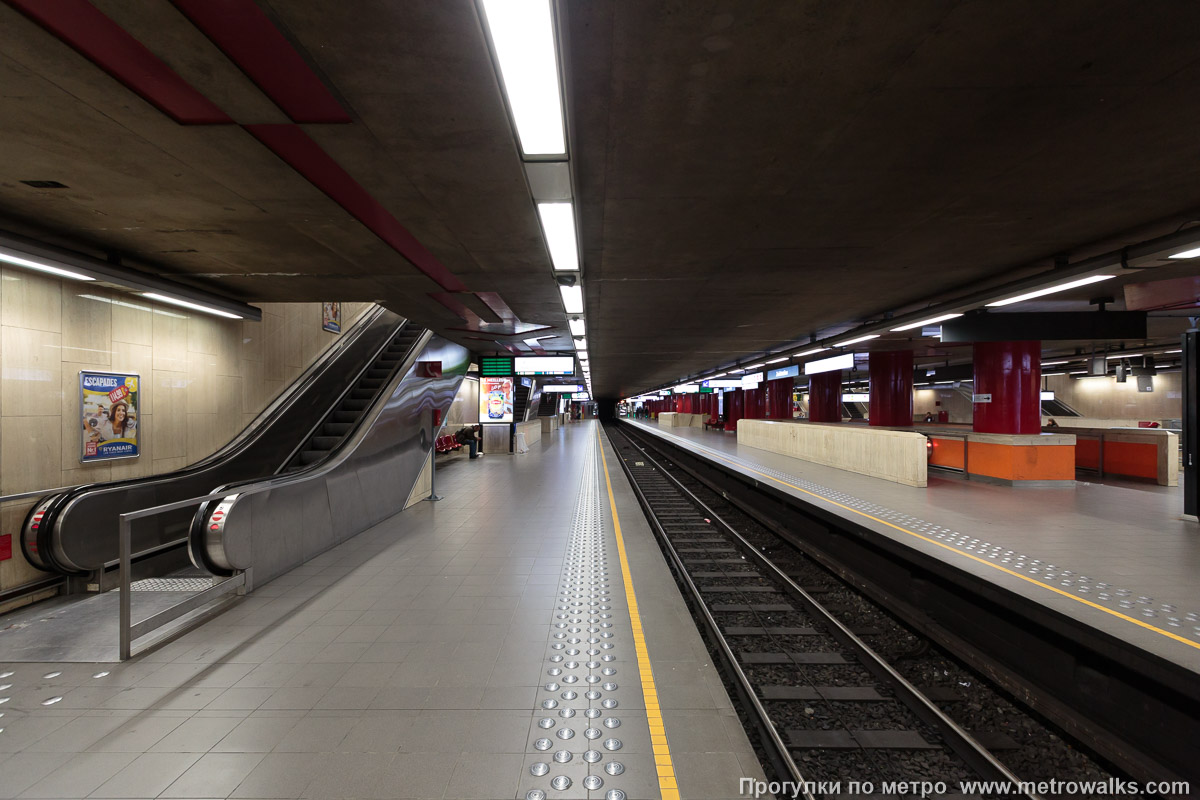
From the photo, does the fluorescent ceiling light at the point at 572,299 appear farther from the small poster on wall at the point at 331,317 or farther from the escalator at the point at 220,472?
the small poster on wall at the point at 331,317

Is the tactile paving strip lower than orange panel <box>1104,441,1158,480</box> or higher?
lower

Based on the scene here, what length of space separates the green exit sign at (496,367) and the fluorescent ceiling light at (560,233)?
24.7 feet

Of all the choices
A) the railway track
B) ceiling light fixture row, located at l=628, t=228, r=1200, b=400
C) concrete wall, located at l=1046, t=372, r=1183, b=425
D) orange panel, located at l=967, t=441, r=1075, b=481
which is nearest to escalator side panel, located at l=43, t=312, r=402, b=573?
the railway track

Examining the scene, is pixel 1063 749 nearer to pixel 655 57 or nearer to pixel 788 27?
pixel 788 27

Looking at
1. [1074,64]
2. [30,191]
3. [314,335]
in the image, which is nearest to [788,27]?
[1074,64]

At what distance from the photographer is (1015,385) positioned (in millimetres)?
9508

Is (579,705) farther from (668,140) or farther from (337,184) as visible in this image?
(337,184)

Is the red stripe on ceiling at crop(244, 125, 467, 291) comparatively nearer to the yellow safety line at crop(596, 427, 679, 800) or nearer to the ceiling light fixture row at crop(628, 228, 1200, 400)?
the yellow safety line at crop(596, 427, 679, 800)

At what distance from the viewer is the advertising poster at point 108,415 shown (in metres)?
5.14

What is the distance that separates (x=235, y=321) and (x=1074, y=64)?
9391 millimetres

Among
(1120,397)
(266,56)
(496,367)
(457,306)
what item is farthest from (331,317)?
(1120,397)

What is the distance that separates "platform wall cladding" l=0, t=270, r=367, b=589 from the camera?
4.53 metres

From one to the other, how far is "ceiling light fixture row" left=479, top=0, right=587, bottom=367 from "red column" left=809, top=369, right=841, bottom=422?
57.8 ft

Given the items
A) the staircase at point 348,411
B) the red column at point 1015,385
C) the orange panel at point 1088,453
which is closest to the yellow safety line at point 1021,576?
A: the red column at point 1015,385
